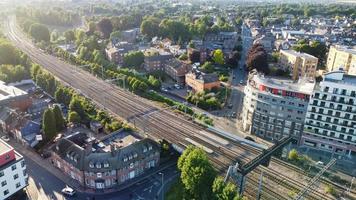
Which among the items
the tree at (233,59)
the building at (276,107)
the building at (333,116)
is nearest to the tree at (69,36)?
the tree at (233,59)

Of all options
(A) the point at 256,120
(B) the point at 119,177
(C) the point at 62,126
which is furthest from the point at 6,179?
(A) the point at 256,120

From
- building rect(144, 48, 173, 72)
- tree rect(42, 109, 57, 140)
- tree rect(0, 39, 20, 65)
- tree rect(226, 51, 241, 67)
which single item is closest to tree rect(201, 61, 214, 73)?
tree rect(226, 51, 241, 67)

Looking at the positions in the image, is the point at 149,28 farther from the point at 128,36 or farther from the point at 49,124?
the point at 49,124

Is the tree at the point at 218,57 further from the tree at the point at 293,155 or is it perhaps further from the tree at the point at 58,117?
the tree at the point at 58,117

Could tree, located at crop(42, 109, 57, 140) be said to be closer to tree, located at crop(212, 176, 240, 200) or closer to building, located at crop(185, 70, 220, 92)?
tree, located at crop(212, 176, 240, 200)

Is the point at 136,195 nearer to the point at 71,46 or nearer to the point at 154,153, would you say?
the point at 154,153

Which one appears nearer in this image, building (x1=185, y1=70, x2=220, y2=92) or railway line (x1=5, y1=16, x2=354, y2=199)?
railway line (x1=5, y1=16, x2=354, y2=199)
